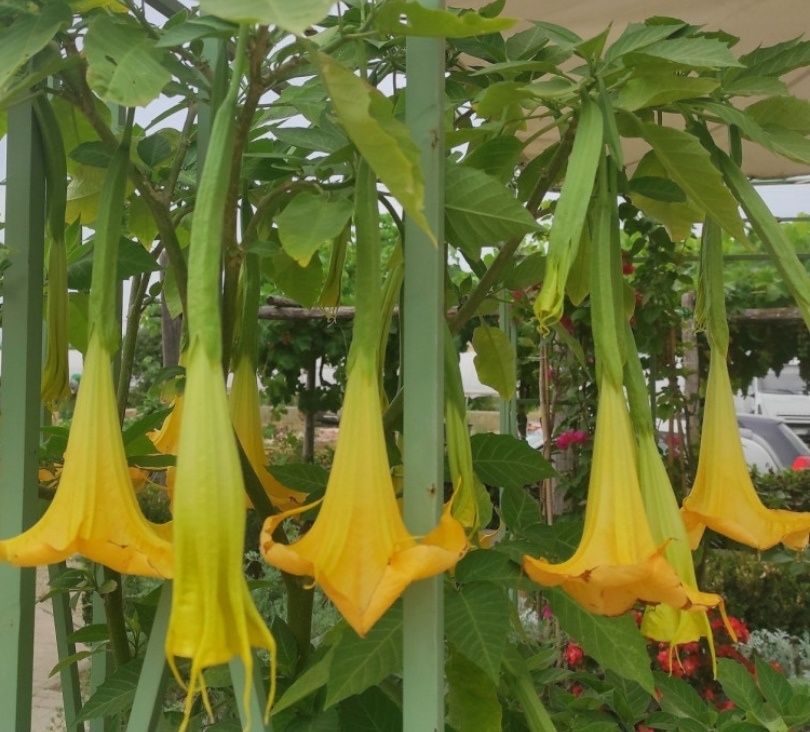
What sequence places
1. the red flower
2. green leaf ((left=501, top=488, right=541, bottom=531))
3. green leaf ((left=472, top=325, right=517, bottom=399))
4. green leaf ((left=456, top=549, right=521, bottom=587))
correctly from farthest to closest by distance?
the red flower, green leaf ((left=472, top=325, right=517, bottom=399)), green leaf ((left=501, top=488, right=541, bottom=531)), green leaf ((left=456, top=549, right=521, bottom=587))

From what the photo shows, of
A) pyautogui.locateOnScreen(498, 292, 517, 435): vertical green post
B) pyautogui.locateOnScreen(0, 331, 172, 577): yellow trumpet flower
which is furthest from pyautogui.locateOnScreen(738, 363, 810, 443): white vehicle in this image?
pyautogui.locateOnScreen(0, 331, 172, 577): yellow trumpet flower

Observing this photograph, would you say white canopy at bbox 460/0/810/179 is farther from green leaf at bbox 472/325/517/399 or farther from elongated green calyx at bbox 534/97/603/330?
elongated green calyx at bbox 534/97/603/330

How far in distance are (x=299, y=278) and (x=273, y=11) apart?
1.40 feet

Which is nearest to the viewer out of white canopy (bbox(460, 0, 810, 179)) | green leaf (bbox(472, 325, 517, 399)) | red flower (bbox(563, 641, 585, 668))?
green leaf (bbox(472, 325, 517, 399))

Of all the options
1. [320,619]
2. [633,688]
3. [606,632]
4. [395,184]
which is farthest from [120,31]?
[320,619]

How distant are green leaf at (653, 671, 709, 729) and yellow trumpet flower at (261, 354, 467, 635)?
1.44 feet

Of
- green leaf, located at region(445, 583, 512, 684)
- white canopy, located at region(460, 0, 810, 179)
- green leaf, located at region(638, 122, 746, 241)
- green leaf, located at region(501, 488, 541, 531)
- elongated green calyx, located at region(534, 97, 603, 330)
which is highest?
white canopy, located at region(460, 0, 810, 179)

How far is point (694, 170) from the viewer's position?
1.51 feet

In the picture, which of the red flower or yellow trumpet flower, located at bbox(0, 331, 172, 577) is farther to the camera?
the red flower

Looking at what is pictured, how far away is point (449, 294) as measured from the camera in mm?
755

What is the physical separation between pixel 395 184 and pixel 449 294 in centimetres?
44

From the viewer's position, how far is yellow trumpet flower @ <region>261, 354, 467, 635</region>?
334 millimetres

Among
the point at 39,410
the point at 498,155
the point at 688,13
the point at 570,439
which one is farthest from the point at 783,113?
the point at 570,439

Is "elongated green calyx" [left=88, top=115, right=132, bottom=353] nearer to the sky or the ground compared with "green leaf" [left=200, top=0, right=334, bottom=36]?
nearer to the ground
